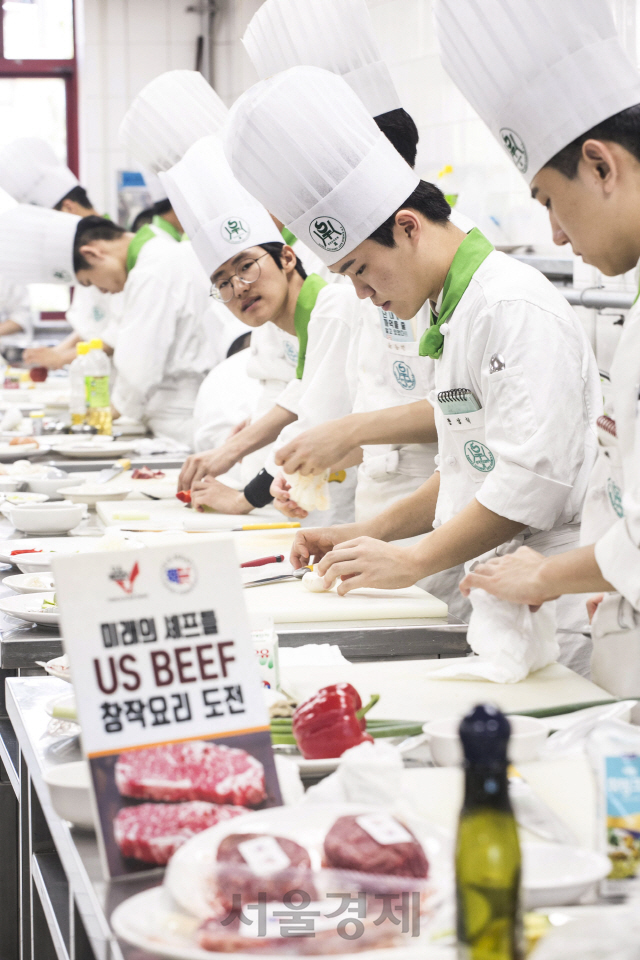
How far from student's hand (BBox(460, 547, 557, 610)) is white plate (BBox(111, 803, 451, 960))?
0.54 metres

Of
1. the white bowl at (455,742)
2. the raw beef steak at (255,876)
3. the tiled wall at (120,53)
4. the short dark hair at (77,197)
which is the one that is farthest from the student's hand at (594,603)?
the tiled wall at (120,53)

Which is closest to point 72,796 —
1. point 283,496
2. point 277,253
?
point 283,496

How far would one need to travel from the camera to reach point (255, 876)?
779mm

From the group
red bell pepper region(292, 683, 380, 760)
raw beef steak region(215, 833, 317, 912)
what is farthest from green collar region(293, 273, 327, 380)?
raw beef steak region(215, 833, 317, 912)

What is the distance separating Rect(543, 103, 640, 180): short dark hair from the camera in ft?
4.45

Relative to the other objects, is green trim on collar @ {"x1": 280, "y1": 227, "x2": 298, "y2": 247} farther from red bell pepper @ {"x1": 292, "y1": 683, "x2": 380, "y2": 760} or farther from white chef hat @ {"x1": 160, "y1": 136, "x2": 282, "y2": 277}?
red bell pepper @ {"x1": 292, "y1": 683, "x2": 380, "y2": 760}

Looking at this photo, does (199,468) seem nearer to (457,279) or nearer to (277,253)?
(277,253)

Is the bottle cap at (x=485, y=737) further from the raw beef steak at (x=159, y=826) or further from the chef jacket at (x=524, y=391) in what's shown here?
the chef jacket at (x=524, y=391)

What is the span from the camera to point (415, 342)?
240cm

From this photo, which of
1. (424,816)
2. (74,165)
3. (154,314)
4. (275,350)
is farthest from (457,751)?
(74,165)

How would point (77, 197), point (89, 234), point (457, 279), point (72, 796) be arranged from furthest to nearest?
point (77, 197)
point (89, 234)
point (457, 279)
point (72, 796)

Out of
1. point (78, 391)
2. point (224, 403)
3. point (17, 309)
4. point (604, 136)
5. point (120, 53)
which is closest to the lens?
point (604, 136)

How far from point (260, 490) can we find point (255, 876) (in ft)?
6.74

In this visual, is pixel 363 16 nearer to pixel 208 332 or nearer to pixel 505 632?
pixel 505 632
